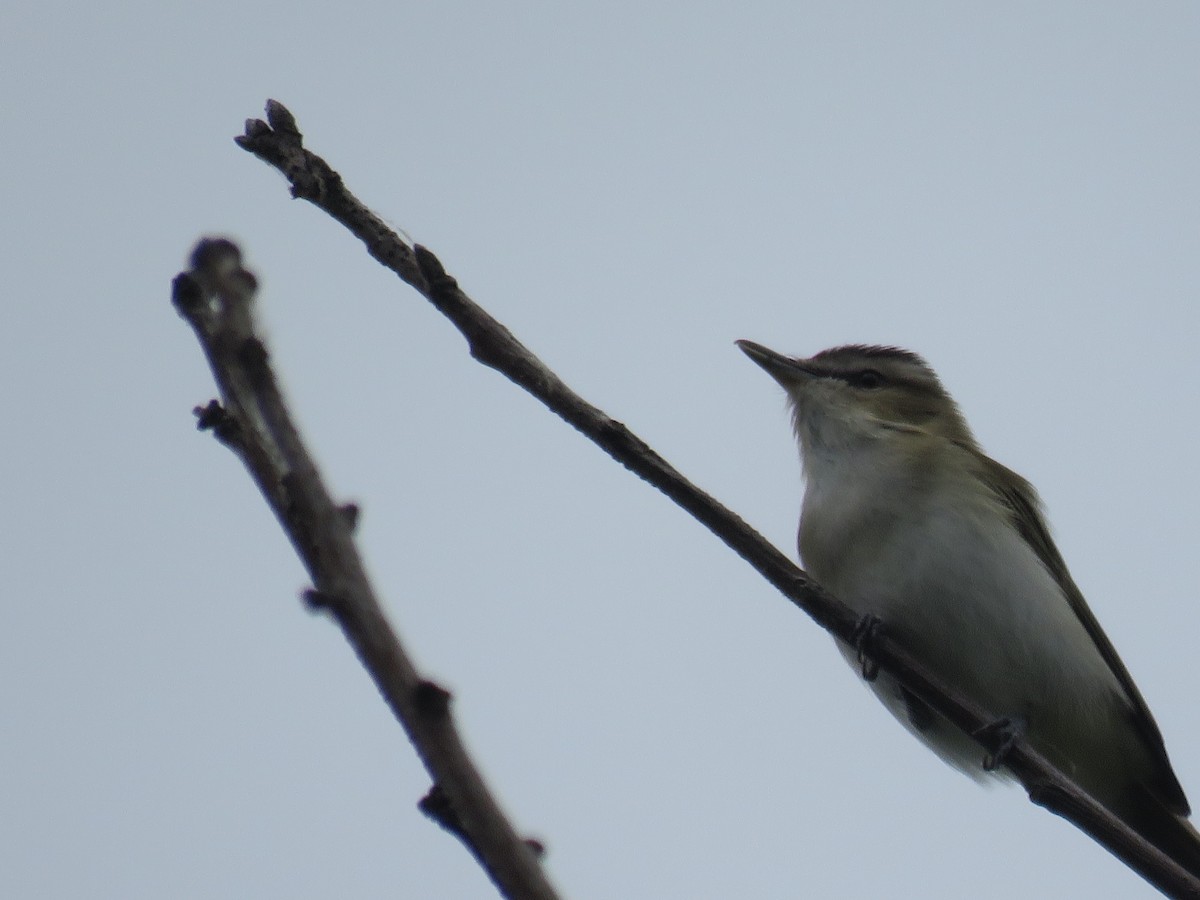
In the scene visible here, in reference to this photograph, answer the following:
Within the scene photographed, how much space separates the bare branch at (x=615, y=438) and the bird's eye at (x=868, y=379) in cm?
309

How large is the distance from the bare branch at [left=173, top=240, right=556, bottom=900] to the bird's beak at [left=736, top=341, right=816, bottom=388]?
17.8 ft

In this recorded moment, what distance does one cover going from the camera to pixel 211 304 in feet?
5.35

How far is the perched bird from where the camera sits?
5.58 m

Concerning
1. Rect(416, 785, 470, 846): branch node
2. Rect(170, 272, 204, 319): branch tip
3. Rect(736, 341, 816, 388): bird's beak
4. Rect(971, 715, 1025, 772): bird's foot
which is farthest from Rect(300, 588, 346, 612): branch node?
Rect(736, 341, 816, 388): bird's beak

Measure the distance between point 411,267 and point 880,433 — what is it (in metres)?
3.87

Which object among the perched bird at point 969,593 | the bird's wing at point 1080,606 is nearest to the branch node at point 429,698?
the perched bird at point 969,593

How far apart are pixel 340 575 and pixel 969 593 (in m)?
4.42

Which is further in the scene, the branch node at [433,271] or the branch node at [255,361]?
the branch node at [433,271]

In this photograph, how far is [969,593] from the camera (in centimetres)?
554

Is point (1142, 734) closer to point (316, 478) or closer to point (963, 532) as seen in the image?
point (963, 532)

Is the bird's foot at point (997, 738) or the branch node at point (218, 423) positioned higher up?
the branch node at point (218, 423)

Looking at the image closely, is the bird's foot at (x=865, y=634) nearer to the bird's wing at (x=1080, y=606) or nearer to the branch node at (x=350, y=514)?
the bird's wing at (x=1080, y=606)

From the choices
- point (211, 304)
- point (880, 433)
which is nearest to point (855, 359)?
point (880, 433)

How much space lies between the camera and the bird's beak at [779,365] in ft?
22.5
